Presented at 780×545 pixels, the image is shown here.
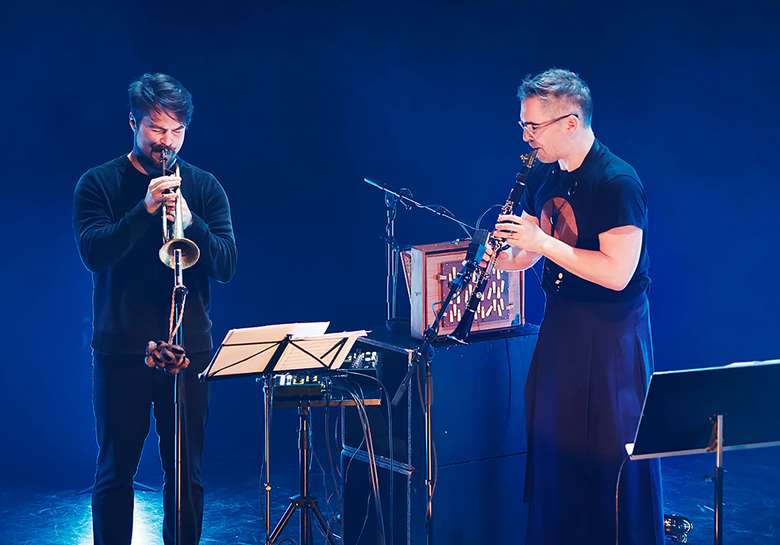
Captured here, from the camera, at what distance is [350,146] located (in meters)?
5.92

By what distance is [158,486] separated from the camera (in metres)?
5.70

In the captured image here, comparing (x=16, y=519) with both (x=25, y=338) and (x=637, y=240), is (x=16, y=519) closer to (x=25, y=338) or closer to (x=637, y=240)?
(x=25, y=338)

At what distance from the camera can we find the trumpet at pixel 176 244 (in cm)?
Answer: 348

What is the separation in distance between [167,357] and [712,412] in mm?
1559

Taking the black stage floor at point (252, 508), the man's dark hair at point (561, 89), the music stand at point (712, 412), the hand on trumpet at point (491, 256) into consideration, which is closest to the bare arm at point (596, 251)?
the hand on trumpet at point (491, 256)

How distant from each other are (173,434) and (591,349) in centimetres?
142

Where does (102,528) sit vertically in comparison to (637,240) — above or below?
below

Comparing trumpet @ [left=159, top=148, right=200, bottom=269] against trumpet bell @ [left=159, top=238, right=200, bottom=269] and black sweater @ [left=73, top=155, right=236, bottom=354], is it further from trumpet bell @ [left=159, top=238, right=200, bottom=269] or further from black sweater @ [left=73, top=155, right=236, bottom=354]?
black sweater @ [left=73, top=155, right=236, bottom=354]

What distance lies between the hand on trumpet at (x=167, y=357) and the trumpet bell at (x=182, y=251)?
1.05 ft

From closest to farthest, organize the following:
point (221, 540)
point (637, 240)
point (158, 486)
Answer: point (637, 240)
point (221, 540)
point (158, 486)

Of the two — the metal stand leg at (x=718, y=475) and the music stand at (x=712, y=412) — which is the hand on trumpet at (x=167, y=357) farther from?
the metal stand leg at (x=718, y=475)

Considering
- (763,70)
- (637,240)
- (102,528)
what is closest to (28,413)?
(102,528)

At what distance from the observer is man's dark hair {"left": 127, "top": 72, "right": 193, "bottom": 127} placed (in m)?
3.70

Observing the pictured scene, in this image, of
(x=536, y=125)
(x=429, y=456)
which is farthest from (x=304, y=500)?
(x=536, y=125)
